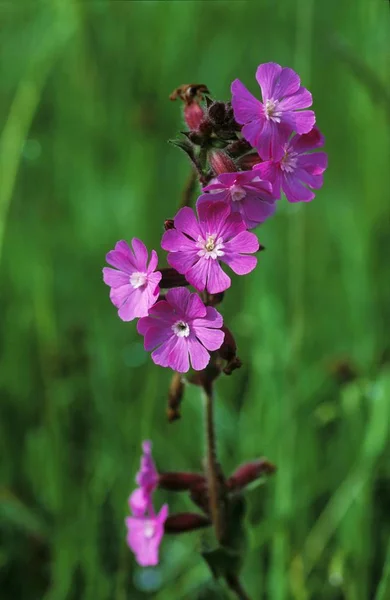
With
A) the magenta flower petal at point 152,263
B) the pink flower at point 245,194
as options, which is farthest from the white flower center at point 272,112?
the magenta flower petal at point 152,263

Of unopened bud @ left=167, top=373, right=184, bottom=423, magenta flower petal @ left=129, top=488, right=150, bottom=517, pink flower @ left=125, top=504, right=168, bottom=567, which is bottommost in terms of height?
pink flower @ left=125, top=504, right=168, bottom=567

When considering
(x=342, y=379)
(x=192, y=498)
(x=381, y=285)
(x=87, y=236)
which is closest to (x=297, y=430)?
(x=342, y=379)

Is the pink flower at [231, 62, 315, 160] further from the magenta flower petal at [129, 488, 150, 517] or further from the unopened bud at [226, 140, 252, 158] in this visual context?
the magenta flower petal at [129, 488, 150, 517]

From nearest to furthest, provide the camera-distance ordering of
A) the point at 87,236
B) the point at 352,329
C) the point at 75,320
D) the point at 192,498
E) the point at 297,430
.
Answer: the point at 192,498, the point at 297,430, the point at 352,329, the point at 75,320, the point at 87,236

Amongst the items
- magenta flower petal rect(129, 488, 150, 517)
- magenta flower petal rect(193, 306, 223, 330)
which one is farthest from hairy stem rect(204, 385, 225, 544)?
magenta flower petal rect(193, 306, 223, 330)

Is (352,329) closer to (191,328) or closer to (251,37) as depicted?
(191,328)

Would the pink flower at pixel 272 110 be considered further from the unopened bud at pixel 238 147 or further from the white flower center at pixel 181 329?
the white flower center at pixel 181 329

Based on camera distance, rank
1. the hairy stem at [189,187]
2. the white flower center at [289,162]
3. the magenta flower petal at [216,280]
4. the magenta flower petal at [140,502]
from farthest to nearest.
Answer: the magenta flower petal at [140,502], the hairy stem at [189,187], the white flower center at [289,162], the magenta flower petal at [216,280]
